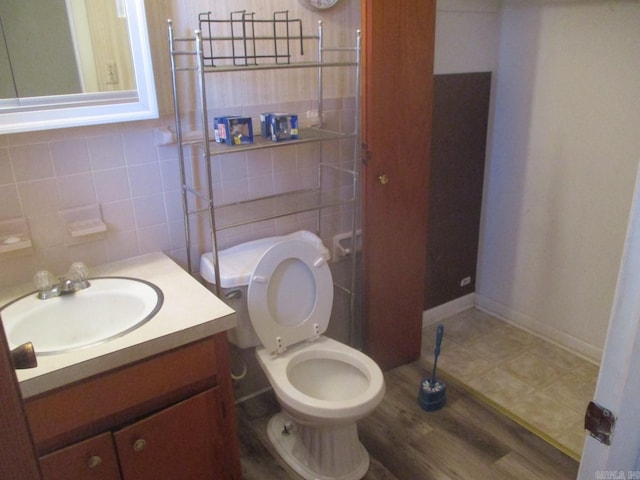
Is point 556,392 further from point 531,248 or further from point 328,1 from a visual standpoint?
point 328,1

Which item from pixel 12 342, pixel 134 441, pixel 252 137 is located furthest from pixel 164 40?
pixel 134 441

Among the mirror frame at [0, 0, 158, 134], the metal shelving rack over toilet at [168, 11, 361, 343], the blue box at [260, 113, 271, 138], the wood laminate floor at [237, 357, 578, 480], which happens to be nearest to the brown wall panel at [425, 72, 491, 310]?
the metal shelving rack over toilet at [168, 11, 361, 343]

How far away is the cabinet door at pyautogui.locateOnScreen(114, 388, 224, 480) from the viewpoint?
55.0 inches

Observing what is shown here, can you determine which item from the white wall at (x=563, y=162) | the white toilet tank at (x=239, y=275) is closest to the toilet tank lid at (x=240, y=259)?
the white toilet tank at (x=239, y=275)

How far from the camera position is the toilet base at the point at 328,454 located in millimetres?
1830

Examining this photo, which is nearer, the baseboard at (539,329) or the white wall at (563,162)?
the white wall at (563,162)

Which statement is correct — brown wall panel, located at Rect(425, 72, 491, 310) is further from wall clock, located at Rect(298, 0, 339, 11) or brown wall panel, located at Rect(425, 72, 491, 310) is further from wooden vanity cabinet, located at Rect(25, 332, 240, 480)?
wooden vanity cabinet, located at Rect(25, 332, 240, 480)

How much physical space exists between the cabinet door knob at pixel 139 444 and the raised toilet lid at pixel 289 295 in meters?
0.56

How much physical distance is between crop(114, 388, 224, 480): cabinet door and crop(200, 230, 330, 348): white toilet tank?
41 centimetres

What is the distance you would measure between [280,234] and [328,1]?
3.10 ft

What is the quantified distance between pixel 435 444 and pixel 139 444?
45.5 inches

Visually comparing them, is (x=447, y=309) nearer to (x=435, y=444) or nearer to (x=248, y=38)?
(x=435, y=444)

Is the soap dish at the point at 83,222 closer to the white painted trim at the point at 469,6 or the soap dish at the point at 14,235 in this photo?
the soap dish at the point at 14,235

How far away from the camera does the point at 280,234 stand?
2168mm
